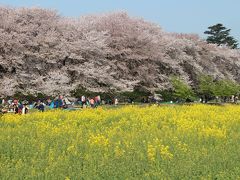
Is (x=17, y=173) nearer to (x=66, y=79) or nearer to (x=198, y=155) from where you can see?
(x=198, y=155)

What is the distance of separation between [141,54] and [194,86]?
12.0 metres

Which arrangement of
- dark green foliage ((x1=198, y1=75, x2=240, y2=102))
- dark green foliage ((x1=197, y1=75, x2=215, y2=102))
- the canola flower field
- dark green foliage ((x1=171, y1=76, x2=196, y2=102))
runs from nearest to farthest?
the canola flower field → dark green foliage ((x1=171, y1=76, x2=196, y2=102)) → dark green foliage ((x1=197, y1=75, x2=215, y2=102)) → dark green foliage ((x1=198, y1=75, x2=240, y2=102))

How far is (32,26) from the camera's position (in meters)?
42.5

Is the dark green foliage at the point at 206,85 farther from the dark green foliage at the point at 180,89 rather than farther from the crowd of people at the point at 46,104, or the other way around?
the crowd of people at the point at 46,104

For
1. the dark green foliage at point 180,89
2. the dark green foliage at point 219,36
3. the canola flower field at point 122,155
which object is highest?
the dark green foliage at point 219,36

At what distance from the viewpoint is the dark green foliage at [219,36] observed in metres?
84.0

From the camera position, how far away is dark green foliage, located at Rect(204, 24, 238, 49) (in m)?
84.0

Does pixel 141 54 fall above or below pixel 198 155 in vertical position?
above

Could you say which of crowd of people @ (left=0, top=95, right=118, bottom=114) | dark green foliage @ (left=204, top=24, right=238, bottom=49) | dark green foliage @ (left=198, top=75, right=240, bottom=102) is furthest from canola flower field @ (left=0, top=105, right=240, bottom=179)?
dark green foliage @ (left=204, top=24, right=238, bottom=49)

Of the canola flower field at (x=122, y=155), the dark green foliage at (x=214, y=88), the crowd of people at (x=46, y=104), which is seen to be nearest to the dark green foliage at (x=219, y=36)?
the dark green foliage at (x=214, y=88)

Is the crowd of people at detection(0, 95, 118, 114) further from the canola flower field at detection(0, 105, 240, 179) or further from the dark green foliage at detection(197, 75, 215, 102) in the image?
the dark green foliage at detection(197, 75, 215, 102)

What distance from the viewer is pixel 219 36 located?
85375 mm

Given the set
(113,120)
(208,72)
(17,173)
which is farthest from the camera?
(208,72)

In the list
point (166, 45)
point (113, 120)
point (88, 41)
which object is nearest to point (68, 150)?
point (113, 120)
